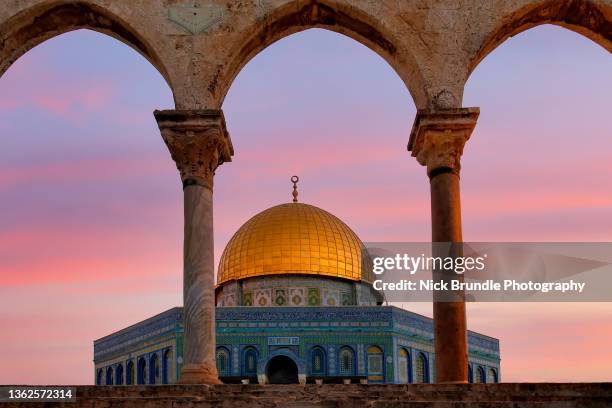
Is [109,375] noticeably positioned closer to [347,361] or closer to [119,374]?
[119,374]

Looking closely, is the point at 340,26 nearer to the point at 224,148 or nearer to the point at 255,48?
the point at 255,48

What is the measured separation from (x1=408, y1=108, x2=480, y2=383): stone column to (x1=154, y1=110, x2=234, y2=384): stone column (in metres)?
2.68

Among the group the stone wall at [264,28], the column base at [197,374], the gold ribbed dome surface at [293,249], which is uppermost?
the gold ribbed dome surface at [293,249]

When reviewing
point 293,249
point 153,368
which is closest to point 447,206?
point 293,249

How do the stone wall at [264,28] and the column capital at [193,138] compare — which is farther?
the stone wall at [264,28]

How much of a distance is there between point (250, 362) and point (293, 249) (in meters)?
5.14

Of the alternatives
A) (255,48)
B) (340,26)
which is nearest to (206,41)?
(255,48)

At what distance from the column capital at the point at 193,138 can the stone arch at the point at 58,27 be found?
0.63m

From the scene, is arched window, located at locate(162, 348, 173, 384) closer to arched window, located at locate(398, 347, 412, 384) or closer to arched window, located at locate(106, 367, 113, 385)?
arched window, located at locate(106, 367, 113, 385)

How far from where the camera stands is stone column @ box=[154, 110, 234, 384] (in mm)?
13211

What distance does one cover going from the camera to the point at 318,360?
128 ft

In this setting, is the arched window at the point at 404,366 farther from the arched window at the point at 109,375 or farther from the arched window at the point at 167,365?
the arched window at the point at 109,375

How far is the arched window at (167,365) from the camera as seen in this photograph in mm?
39031

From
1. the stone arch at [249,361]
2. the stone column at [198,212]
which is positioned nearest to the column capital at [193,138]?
the stone column at [198,212]
